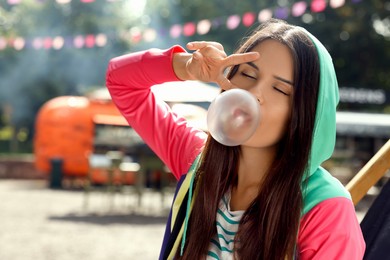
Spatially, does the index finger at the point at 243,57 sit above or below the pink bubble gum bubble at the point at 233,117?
above

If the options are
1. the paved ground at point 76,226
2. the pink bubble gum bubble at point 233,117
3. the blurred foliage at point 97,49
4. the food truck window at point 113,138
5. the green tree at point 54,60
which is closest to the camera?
the pink bubble gum bubble at point 233,117

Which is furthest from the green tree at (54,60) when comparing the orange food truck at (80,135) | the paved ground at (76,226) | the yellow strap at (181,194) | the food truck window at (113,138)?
the yellow strap at (181,194)

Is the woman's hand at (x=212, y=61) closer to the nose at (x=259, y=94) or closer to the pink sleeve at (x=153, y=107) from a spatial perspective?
the nose at (x=259, y=94)

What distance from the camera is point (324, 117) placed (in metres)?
1.54

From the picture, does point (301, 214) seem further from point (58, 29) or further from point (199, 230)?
point (58, 29)

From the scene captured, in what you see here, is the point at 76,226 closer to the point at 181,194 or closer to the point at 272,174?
the point at 181,194

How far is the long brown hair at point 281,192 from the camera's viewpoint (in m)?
1.53

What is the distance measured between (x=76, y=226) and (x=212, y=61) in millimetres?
8862

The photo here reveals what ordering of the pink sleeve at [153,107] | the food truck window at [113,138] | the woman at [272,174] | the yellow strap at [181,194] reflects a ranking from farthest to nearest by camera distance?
1. the food truck window at [113,138]
2. the pink sleeve at [153,107]
3. the yellow strap at [181,194]
4. the woman at [272,174]

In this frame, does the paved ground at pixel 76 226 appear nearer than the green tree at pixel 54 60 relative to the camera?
Yes

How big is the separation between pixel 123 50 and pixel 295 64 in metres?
28.4

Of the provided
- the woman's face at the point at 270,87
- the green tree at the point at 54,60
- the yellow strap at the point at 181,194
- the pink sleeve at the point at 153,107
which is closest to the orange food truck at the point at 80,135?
the green tree at the point at 54,60

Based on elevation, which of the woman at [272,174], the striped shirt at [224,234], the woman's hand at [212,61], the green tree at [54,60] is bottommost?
the green tree at [54,60]

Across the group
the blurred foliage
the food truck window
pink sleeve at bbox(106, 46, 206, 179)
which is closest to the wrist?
pink sleeve at bbox(106, 46, 206, 179)
